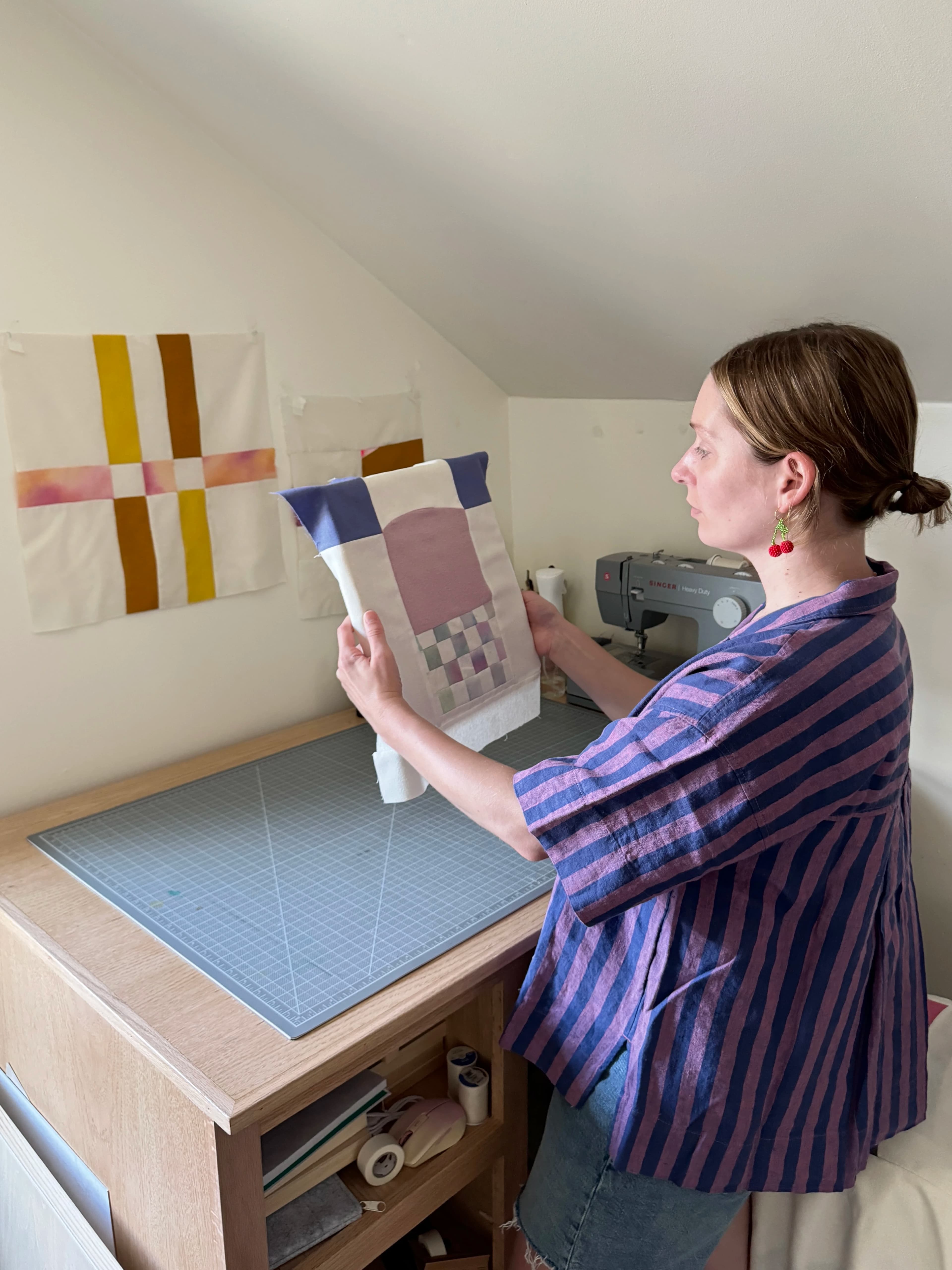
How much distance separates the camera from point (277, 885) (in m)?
1.30

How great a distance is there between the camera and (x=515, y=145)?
1.27 meters

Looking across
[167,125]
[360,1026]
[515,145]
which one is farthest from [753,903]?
[167,125]

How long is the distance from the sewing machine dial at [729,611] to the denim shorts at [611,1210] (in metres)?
0.75

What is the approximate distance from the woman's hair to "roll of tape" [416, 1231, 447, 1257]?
1096 millimetres

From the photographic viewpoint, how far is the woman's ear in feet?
2.95

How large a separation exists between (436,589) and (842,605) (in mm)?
506

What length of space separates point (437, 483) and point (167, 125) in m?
0.78

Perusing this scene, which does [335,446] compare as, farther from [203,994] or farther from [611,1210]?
[611,1210]

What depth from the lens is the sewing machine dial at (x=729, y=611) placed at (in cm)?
156

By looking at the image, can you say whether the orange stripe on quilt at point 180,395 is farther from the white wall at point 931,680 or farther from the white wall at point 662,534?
the white wall at point 931,680

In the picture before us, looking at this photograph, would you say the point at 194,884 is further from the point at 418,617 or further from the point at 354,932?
the point at 418,617

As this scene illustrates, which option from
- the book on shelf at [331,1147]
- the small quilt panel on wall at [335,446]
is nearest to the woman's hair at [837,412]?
the book on shelf at [331,1147]

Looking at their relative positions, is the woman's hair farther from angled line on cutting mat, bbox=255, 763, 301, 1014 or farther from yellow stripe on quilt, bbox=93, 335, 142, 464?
yellow stripe on quilt, bbox=93, 335, 142, 464

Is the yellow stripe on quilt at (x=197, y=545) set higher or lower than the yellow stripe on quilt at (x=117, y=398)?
lower
